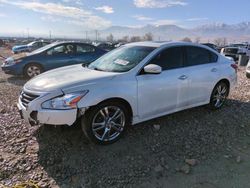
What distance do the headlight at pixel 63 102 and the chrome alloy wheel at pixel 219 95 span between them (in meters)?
3.25

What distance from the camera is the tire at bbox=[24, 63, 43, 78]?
870 cm

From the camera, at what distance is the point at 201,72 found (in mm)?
4812

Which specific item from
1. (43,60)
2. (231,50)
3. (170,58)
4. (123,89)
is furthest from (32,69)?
(231,50)

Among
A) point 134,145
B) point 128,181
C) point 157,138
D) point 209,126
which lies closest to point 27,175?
point 128,181

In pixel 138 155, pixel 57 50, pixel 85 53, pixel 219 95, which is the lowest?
pixel 138 155

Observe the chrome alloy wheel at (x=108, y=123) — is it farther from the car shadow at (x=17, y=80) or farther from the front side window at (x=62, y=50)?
the front side window at (x=62, y=50)

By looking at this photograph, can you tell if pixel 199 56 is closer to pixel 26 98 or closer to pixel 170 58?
pixel 170 58

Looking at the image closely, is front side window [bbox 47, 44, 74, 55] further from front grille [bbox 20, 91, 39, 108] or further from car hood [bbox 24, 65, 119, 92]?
front grille [bbox 20, 91, 39, 108]

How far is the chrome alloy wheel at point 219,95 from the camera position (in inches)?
210

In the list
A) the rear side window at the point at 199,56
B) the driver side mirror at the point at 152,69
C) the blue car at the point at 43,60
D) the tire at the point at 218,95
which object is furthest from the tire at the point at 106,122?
the blue car at the point at 43,60

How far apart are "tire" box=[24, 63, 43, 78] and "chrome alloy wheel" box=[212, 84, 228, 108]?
613cm

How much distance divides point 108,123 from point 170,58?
66.8 inches

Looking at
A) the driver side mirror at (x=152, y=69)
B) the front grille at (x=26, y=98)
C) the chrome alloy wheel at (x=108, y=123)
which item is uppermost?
the driver side mirror at (x=152, y=69)

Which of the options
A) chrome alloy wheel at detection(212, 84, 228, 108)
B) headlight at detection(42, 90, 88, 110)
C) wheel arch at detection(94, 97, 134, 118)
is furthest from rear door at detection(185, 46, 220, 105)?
headlight at detection(42, 90, 88, 110)
